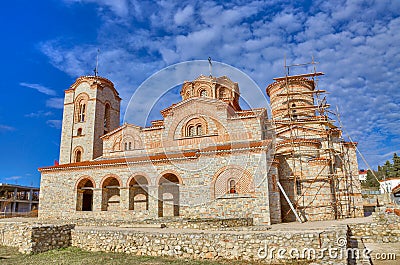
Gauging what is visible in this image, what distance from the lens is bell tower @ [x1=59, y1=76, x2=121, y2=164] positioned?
75.3 ft

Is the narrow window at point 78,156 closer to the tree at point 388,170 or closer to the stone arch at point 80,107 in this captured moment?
the stone arch at point 80,107

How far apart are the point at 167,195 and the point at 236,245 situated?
901 cm

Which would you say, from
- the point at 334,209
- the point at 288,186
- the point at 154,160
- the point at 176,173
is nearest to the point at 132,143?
the point at 154,160

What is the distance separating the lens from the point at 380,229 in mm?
10828

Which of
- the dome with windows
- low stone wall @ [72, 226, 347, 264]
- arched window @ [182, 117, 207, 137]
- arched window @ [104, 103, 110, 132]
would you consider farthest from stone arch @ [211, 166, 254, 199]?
arched window @ [104, 103, 110, 132]

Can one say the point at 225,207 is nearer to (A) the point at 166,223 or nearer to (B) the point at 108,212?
(A) the point at 166,223

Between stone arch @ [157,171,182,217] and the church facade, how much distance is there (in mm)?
53

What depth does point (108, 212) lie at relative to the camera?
16.9m

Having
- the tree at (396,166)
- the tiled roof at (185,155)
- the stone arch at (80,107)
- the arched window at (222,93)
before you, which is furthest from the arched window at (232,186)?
the tree at (396,166)

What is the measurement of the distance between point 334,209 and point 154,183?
10.1 m

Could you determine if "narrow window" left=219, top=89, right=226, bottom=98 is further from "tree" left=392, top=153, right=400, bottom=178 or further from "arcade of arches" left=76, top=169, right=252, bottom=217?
"tree" left=392, top=153, right=400, bottom=178

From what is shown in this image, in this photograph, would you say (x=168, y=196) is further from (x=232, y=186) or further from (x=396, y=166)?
(x=396, y=166)

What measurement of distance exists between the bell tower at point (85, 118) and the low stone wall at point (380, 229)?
18.2 meters

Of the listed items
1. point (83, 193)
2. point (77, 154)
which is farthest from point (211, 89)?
point (77, 154)
